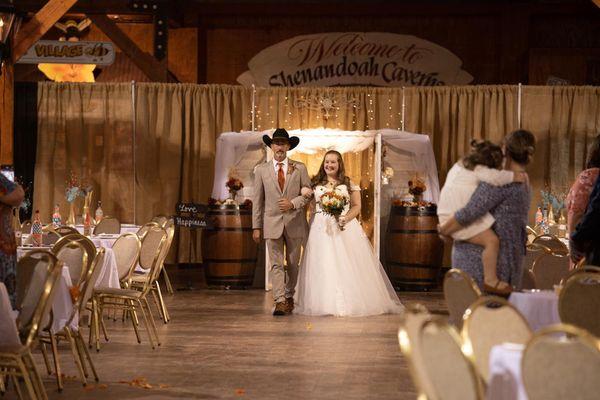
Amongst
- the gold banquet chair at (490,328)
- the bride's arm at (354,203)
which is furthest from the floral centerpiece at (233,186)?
the gold banquet chair at (490,328)

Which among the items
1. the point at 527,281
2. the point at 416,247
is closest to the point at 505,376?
the point at 527,281

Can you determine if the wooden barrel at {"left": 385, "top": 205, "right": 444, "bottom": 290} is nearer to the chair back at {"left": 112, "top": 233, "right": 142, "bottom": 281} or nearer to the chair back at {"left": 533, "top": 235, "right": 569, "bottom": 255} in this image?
the chair back at {"left": 533, "top": 235, "right": 569, "bottom": 255}

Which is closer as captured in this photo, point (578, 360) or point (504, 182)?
point (578, 360)

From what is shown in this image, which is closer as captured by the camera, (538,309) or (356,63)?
(538,309)

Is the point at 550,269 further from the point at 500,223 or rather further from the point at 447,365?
the point at 447,365

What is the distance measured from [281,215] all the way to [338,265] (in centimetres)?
70

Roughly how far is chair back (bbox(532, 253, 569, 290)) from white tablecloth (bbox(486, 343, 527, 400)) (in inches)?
142

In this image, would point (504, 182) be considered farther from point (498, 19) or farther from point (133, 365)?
point (498, 19)

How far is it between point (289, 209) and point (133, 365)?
3168 mm

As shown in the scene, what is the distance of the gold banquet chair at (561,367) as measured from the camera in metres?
3.17

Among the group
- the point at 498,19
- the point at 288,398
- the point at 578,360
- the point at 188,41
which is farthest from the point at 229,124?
the point at 578,360

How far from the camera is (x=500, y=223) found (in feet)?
17.0

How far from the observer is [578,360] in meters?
3.18

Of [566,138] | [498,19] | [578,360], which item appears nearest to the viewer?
[578,360]
